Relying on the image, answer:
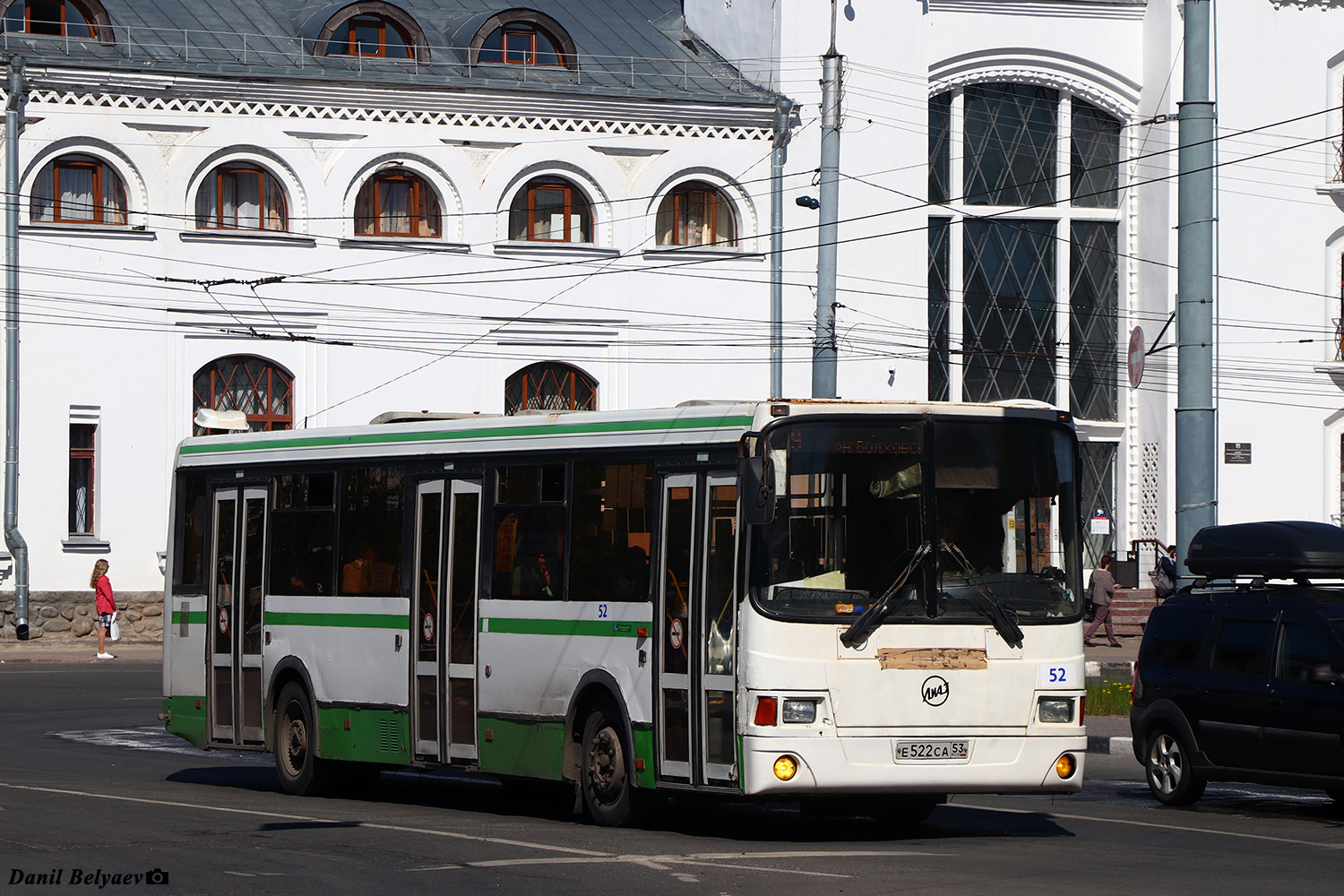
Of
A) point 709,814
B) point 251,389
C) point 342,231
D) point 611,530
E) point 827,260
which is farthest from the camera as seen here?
point 342,231

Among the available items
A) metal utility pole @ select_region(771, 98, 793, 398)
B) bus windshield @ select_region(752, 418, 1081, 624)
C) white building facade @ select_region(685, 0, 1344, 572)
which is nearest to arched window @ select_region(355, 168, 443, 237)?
metal utility pole @ select_region(771, 98, 793, 398)

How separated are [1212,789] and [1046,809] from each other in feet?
8.38

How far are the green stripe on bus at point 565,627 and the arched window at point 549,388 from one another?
23.9 meters

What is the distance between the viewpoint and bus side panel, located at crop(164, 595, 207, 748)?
16203 mm

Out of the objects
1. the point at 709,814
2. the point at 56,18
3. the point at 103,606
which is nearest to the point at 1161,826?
the point at 709,814

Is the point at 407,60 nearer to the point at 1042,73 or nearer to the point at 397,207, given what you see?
the point at 397,207

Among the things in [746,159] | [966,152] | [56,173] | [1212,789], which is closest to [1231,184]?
[966,152]

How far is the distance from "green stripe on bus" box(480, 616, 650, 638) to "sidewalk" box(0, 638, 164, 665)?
19378 mm

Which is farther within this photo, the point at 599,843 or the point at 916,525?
the point at 916,525

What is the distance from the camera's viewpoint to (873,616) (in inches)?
450

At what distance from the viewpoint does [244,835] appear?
1182 cm

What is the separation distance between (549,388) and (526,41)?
23.0ft

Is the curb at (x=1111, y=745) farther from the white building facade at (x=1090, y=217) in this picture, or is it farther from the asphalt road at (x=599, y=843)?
the white building facade at (x=1090, y=217)

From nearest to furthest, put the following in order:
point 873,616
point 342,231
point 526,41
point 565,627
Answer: point 873,616, point 565,627, point 342,231, point 526,41
